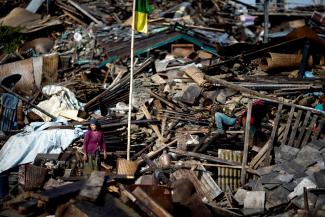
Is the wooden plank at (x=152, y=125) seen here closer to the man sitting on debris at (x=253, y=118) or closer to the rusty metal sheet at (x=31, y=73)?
the man sitting on debris at (x=253, y=118)

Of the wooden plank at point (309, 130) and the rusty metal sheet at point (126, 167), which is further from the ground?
the wooden plank at point (309, 130)

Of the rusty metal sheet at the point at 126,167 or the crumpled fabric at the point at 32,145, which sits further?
the crumpled fabric at the point at 32,145

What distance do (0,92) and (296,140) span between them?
1049 cm

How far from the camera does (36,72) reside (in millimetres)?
17906

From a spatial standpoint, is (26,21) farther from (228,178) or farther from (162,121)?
(228,178)

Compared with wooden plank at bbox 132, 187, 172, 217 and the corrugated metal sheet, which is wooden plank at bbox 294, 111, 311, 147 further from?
wooden plank at bbox 132, 187, 172, 217

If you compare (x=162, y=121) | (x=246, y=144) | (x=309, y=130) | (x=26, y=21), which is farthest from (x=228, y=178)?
(x=26, y=21)

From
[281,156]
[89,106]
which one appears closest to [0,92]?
[89,106]

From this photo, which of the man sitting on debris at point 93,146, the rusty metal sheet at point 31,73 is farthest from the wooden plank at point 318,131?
the rusty metal sheet at point 31,73

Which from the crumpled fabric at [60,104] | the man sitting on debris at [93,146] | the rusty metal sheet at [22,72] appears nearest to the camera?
the man sitting on debris at [93,146]

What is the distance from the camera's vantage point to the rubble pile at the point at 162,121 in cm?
923

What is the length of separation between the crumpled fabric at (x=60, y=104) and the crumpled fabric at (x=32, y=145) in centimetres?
150

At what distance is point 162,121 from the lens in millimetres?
13664

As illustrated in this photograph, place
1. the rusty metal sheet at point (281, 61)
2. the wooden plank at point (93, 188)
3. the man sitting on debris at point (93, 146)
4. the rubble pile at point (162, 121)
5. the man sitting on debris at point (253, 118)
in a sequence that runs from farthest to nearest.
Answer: the rusty metal sheet at point (281, 61), the man sitting on debris at point (253, 118), the man sitting on debris at point (93, 146), the rubble pile at point (162, 121), the wooden plank at point (93, 188)
